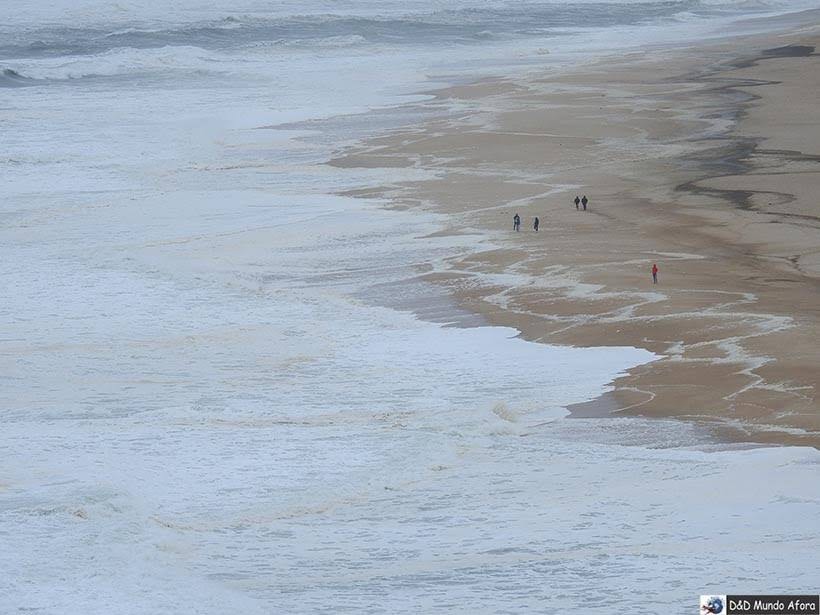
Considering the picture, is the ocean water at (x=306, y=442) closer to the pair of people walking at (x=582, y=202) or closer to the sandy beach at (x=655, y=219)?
the sandy beach at (x=655, y=219)

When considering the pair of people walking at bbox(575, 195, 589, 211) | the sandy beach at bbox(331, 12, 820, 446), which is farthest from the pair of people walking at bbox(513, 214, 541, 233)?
the pair of people walking at bbox(575, 195, 589, 211)

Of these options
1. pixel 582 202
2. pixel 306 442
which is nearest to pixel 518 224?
pixel 582 202

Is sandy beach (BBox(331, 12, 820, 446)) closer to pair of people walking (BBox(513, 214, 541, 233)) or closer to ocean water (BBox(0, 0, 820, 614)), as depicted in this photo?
pair of people walking (BBox(513, 214, 541, 233))

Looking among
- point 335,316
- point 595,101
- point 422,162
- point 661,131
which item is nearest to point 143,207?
point 422,162

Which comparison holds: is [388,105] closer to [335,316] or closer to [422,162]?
[422,162]

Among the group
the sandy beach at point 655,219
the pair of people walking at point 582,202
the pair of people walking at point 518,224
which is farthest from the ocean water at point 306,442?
the pair of people walking at point 582,202
